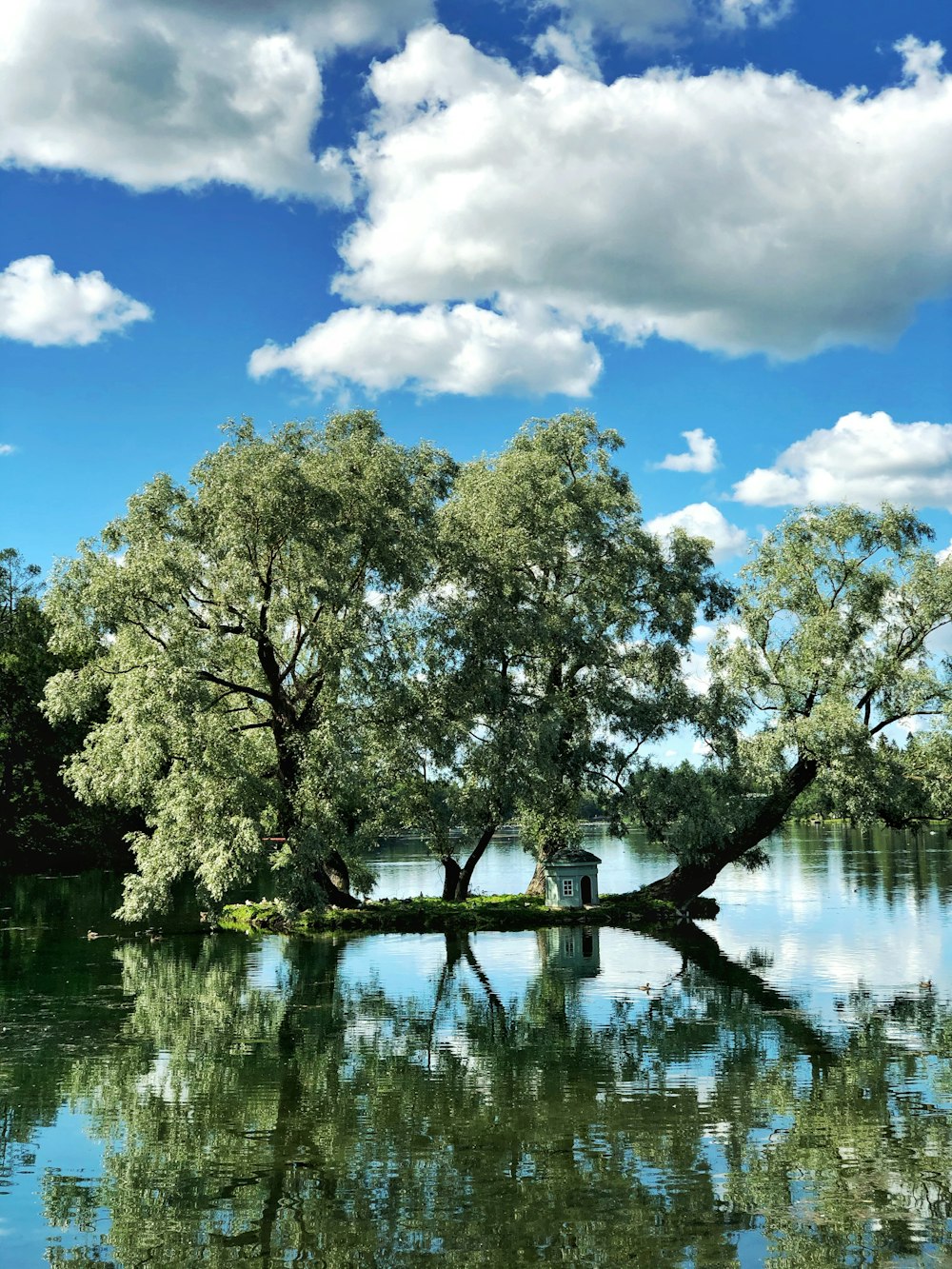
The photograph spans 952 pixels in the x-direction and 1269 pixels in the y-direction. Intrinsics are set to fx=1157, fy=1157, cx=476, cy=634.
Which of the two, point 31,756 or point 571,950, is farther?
point 31,756

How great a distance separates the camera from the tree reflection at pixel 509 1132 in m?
11.6

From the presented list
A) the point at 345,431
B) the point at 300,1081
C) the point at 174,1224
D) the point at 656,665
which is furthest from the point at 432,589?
the point at 174,1224

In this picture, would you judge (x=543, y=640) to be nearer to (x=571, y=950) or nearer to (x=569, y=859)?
(x=569, y=859)

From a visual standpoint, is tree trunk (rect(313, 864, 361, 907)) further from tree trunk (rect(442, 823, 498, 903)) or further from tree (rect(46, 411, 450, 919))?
tree trunk (rect(442, 823, 498, 903))

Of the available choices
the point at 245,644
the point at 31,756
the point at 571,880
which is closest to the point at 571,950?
the point at 571,880

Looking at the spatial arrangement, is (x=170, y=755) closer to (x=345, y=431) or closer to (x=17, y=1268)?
(x=345, y=431)

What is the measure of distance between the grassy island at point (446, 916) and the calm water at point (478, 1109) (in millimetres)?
6574

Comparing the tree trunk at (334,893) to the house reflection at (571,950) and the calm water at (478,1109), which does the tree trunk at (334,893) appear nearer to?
the house reflection at (571,950)

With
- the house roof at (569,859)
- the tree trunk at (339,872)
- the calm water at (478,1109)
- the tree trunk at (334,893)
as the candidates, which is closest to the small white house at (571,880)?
the house roof at (569,859)

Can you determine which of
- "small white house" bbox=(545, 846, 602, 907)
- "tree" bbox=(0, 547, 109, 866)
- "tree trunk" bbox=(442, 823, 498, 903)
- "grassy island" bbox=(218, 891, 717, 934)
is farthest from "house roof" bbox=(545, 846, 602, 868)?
"tree" bbox=(0, 547, 109, 866)

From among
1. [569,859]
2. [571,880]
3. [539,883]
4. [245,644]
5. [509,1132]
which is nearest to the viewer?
[509,1132]

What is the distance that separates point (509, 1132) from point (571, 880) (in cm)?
2853

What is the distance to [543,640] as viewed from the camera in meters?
43.2

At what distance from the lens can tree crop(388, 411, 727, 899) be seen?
41.8 meters
